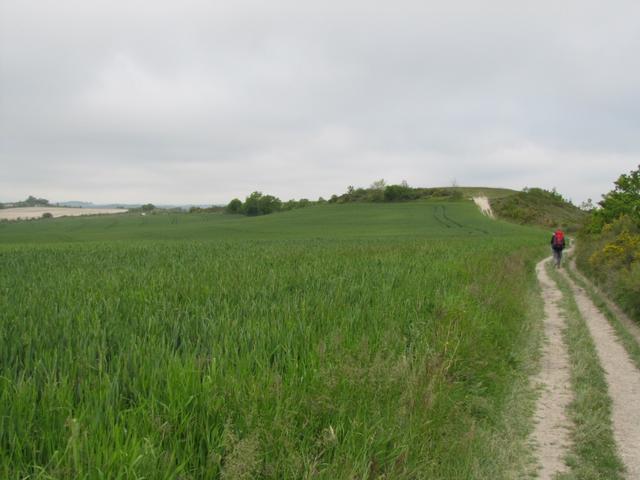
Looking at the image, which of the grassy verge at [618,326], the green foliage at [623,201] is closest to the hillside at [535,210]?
the green foliage at [623,201]

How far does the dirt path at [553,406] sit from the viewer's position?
4.44 meters

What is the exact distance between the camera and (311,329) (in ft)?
17.4

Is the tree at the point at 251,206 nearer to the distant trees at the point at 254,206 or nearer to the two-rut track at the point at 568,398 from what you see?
the distant trees at the point at 254,206

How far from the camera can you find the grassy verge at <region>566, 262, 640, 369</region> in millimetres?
7896

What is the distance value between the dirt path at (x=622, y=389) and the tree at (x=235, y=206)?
386 ft

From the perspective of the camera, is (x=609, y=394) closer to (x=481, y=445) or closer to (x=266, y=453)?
(x=481, y=445)

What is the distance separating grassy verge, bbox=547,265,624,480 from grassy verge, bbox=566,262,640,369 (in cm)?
59

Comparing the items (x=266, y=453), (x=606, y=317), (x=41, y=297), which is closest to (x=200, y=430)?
(x=266, y=453)

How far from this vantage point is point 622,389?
20.3 ft

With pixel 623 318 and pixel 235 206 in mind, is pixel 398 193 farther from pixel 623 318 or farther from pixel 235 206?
pixel 623 318

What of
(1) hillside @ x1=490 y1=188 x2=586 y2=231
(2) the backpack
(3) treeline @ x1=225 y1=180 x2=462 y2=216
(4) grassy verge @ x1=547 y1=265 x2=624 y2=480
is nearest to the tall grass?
(4) grassy verge @ x1=547 y1=265 x2=624 y2=480

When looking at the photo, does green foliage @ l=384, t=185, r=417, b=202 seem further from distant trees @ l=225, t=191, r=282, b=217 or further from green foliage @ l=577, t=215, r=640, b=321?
green foliage @ l=577, t=215, r=640, b=321

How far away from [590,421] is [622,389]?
62.0 inches

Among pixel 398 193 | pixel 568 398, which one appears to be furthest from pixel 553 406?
pixel 398 193
